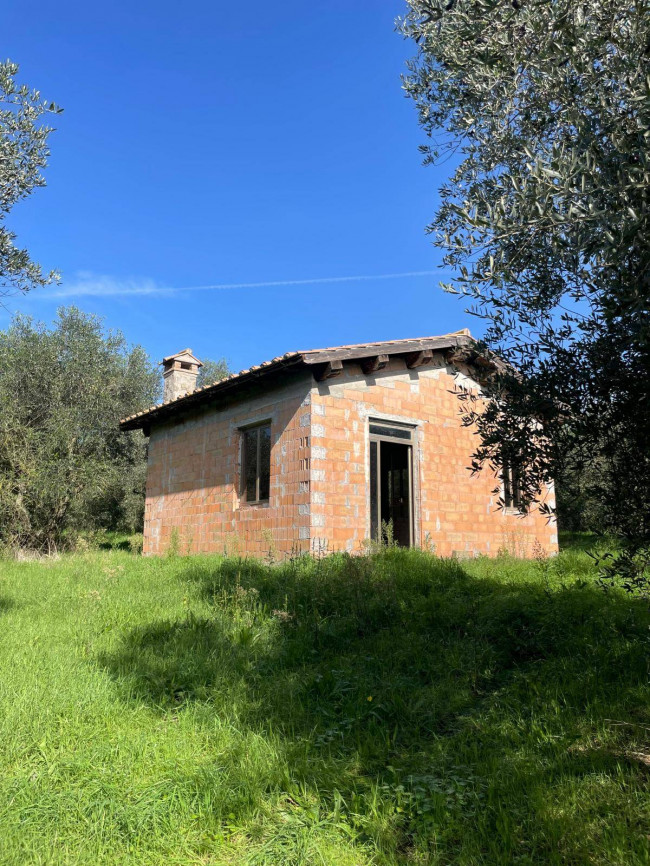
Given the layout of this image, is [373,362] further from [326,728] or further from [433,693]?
[326,728]

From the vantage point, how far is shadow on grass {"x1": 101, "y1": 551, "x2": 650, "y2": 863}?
360cm

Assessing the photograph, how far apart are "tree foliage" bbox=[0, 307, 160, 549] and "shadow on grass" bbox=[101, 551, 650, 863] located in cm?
1028

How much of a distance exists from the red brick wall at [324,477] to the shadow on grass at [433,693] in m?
2.48

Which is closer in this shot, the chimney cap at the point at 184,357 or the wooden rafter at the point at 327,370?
the wooden rafter at the point at 327,370

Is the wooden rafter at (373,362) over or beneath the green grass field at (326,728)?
over

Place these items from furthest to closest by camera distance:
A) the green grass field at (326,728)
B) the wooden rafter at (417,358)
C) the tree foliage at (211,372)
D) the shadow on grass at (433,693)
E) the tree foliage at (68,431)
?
the tree foliage at (211,372) < the tree foliage at (68,431) < the wooden rafter at (417,358) < the shadow on grass at (433,693) < the green grass field at (326,728)

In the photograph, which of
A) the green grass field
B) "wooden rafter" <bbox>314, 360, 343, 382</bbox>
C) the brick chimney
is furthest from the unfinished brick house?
the green grass field

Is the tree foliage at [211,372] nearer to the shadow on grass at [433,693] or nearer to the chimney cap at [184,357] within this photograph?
the chimney cap at [184,357]

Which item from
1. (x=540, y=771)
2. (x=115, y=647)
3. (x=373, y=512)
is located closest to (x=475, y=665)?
(x=540, y=771)

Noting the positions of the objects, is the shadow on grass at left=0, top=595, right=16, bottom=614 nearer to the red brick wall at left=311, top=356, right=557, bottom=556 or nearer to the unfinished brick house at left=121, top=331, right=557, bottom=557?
the unfinished brick house at left=121, top=331, right=557, bottom=557

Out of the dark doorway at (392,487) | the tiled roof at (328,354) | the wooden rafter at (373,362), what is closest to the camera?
the tiled roof at (328,354)

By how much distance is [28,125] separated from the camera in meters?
9.51

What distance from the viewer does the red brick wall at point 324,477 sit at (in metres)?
10.8

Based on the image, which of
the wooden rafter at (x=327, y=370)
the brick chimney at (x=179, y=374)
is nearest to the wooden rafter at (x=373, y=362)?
the wooden rafter at (x=327, y=370)
